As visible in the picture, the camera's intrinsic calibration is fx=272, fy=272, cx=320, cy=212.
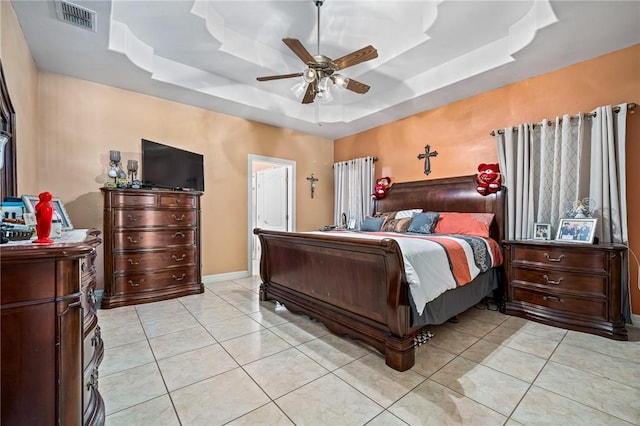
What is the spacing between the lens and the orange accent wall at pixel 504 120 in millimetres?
2650

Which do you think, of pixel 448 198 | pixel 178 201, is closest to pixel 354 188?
pixel 448 198

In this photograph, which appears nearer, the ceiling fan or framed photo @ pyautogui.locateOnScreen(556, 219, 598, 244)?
the ceiling fan

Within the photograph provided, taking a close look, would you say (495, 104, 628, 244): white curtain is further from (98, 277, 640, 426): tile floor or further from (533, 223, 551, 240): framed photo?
(98, 277, 640, 426): tile floor

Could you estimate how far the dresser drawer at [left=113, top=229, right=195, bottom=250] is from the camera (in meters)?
3.18

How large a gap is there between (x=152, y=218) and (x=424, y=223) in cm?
344

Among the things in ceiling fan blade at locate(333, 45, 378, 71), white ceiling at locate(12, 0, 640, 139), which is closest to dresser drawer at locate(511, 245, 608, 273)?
white ceiling at locate(12, 0, 640, 139)

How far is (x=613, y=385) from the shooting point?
1.70m

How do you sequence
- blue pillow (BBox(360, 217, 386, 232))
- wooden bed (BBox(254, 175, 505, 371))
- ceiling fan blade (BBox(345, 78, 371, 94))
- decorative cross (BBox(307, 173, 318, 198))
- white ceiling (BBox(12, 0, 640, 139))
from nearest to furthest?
1. wooden bed (BBox(254, 175, 505, 371))
2. white ceiling (BBox(12, 0, 640, 139))
3. ceiling fan blade (BBox(345, 78, 371, 94))
4. blue pillow (BBox(360, 217, 386, 232))
5. decorative cross (BBox(307, 173, 318, 198))

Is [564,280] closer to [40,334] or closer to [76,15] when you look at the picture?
[40,334]

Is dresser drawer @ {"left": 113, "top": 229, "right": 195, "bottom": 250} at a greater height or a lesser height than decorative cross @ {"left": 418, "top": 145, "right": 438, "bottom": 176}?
lesser

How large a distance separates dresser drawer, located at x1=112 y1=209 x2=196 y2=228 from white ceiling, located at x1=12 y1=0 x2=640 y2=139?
1.60 m

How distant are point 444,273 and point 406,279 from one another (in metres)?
0.49

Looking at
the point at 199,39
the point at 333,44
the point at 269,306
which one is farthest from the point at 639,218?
the point at 199,39

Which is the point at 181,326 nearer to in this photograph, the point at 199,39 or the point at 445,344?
the point at 445,344
